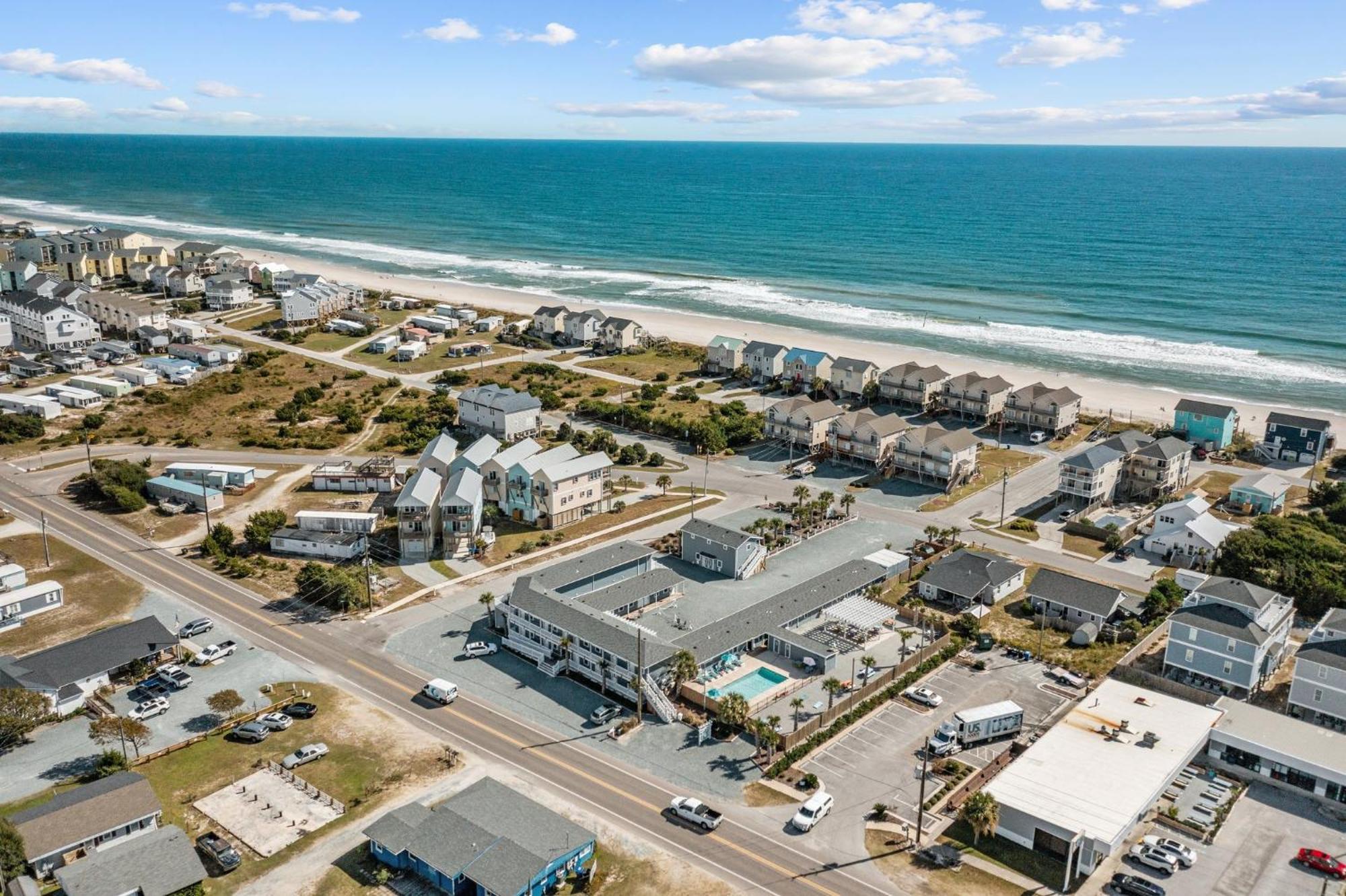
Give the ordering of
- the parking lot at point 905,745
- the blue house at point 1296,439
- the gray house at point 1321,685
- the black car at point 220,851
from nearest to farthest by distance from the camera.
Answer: the black car at point 220,851, the parking lot at point 905,745, the gray house at point 1321,685, the blue house at point 1296,439

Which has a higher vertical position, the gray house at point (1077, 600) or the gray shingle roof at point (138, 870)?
the gray house at point (1077, 600)

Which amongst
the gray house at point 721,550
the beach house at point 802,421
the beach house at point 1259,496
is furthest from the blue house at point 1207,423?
the gray house at point 721,550

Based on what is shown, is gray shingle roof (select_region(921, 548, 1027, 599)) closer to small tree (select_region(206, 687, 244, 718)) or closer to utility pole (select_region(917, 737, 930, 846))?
utility pole (select_region(917, 737, 930, 846))

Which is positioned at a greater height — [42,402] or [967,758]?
[42,402]

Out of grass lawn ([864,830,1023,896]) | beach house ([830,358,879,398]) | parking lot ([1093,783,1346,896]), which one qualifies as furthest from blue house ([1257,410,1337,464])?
grass lawn ([864,830,1023,896])

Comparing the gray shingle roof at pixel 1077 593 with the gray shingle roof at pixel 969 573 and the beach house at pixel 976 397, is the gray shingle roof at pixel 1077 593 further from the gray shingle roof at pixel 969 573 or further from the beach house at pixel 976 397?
the beach house at pixel 976 397

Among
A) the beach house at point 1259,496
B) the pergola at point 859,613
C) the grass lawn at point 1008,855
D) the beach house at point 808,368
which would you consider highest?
the beach house at point 808,368

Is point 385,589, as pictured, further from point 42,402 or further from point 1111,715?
point 42,402

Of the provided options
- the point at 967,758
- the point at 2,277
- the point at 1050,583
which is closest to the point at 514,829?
the point at 967,758
